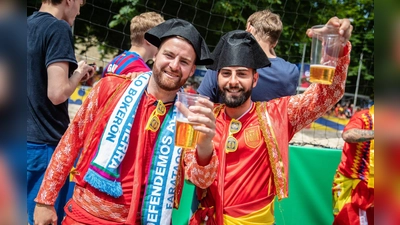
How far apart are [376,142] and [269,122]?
1.43 metres

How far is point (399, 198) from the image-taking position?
75 centimetres

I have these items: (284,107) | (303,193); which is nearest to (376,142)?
(284,107)

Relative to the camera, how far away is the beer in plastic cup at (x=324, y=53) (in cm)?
187

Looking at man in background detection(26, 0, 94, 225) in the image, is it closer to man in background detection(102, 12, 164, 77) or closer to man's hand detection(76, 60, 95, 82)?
man's hand detection(76, 60, 95, 82)

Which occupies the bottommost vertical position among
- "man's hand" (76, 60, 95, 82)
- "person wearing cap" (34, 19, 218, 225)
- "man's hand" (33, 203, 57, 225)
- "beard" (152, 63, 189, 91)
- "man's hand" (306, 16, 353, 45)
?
"man's hand" (33, 203, 57, 225)

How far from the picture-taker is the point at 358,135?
3.14m

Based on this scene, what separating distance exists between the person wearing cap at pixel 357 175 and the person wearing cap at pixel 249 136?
1.24 m

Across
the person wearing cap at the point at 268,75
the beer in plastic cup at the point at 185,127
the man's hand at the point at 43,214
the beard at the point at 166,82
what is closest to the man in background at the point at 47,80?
the man's hand at the point at 43,214

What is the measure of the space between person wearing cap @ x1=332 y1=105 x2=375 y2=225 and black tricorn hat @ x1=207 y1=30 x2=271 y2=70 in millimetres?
1433

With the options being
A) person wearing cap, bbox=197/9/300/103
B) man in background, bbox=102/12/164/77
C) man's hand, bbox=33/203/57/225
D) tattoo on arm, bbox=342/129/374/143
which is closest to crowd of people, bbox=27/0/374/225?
man's hand, bbox=33/203/57/225

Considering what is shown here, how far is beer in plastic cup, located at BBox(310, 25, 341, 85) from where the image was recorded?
1870 mm

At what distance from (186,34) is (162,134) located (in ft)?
1.70

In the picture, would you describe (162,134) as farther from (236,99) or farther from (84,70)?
(84,70)

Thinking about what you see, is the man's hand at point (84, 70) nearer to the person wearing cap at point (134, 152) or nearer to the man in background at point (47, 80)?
the man in background at point (47, 80)
